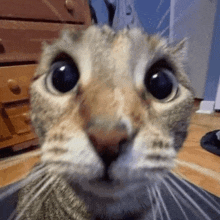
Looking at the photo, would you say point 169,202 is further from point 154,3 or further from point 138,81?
point 154,3

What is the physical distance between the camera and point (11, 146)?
1129 millimetres

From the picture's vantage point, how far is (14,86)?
3.32 ft

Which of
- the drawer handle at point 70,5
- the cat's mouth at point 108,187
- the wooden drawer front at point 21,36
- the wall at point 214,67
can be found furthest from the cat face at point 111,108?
the wall at point 214,67

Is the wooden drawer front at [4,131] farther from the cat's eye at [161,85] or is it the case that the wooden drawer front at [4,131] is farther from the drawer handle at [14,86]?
the cat's eye at [161,85]

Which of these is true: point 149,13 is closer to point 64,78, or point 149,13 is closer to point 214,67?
point 64,78

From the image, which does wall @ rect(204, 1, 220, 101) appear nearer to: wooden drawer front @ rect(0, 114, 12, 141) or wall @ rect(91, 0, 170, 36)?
wall @ rect(91, 0, 170, 36)

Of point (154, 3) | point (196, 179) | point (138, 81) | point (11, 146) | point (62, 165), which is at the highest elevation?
point (154, 3)

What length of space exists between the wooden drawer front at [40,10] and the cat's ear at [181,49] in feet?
1.73

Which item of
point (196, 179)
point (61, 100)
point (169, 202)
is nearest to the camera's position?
point (61, 100)

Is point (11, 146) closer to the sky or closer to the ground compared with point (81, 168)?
closer to the ground

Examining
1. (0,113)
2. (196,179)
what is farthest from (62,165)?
(0,113)

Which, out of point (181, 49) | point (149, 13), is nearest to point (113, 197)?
point (181, 49)

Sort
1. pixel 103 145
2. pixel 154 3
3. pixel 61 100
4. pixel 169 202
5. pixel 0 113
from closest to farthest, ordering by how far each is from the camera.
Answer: pixel 103 145
pixel 61 100
pixel 154 3
pixel 169 202
pixel 0 113

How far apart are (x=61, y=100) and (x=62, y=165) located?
A: 146mm
